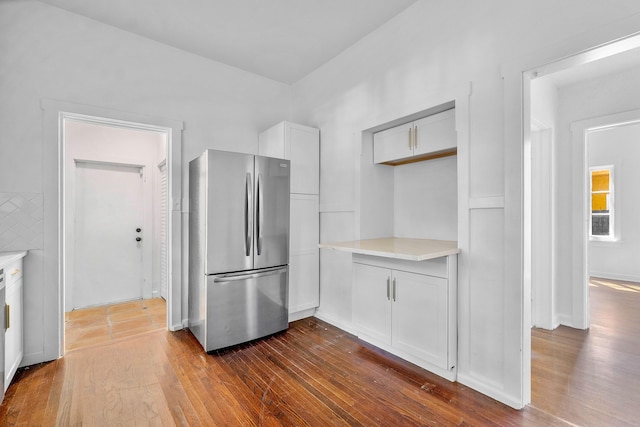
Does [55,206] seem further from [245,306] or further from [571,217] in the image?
[571,217]

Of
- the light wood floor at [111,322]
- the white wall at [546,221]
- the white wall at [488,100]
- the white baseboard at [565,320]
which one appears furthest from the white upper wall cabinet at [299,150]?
the white baseboard at [565,320]

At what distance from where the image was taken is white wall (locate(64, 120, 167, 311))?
12.6 ft

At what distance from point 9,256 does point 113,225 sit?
6.85 feet

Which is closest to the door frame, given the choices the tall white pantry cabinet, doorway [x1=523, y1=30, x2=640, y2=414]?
the tall white pantry cabinet

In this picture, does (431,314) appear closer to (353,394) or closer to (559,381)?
(353,394)

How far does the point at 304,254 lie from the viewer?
354cm

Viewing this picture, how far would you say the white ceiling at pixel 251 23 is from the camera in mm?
2635

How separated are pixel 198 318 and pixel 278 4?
2989mm

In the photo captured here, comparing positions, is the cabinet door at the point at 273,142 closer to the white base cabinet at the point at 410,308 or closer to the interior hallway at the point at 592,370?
the white base cabinet at the point at 410,308

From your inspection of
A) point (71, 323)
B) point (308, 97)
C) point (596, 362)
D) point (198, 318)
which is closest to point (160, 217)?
point (71, 323)

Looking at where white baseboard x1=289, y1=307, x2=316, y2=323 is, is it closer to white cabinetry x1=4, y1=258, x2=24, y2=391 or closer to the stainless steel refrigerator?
the stainless steel refrigerator

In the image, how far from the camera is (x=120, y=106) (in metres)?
2.96

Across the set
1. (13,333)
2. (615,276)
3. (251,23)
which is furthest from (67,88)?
Answer: (615,276)

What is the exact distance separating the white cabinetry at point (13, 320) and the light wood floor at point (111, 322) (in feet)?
1.75
